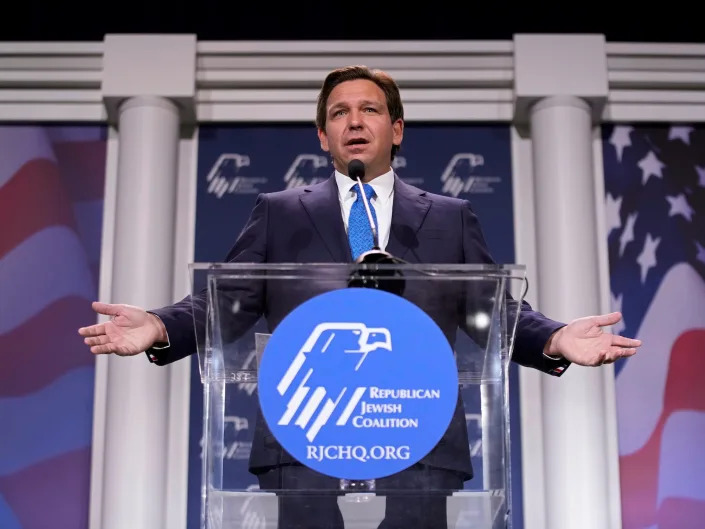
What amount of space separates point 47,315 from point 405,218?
2.84 meters

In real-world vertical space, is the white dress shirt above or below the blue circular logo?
above

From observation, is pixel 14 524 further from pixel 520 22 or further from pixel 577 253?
pixel 520 22

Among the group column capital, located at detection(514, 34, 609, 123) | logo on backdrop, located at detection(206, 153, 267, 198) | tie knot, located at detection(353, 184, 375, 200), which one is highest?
column capital, located at detection(514, 34, 609, 123)

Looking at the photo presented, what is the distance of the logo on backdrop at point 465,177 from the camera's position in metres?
4.72

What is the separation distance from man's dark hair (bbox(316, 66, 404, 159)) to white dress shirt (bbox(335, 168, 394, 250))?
0.67 feet

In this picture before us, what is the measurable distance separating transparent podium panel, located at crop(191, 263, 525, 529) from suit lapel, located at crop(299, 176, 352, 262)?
1.68 ft

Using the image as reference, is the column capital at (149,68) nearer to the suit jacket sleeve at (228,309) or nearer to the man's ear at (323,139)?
the man's ear at (323,139)

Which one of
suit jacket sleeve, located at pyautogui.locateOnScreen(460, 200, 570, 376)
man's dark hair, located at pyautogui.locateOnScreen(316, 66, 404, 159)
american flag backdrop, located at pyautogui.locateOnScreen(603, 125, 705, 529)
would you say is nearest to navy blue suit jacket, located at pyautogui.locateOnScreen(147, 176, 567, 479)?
suit jacket sleeve, located at pyautogui.locateOnScreen(460, 200, 570, 376)

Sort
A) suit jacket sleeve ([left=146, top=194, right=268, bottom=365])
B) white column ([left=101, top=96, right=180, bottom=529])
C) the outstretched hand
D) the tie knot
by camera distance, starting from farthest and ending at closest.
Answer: white column ([left=101, top=96, right=180, bottom=529]) → the tie knot → the outstretched hand → suit jacket sleeve ([left=146, top=194, right=268, bottom=365])

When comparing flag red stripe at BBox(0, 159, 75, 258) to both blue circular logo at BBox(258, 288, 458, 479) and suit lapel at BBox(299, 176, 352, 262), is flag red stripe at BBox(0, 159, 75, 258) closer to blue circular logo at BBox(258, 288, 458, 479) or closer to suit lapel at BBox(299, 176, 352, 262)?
suit lapel at BBox(299, 176, 352, 262)

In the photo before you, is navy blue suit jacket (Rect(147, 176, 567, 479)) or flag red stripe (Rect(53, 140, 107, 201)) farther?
flag red stripe (Rect(53, 140, 107, 201))

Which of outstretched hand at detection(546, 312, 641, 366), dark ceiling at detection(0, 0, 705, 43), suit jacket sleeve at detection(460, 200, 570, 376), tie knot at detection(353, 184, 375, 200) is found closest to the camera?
outstretched hand at detection(546, 312, 641, 366)

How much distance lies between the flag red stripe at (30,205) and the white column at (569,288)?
216 centimetres

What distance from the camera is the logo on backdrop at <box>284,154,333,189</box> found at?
4.72 metres
